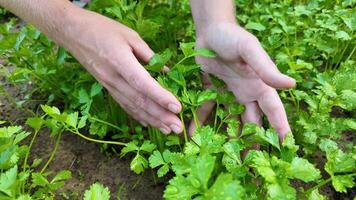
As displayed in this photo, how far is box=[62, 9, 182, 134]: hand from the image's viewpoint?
1155mm

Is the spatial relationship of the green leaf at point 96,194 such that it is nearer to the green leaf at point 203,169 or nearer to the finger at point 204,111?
the green leaf at point 203,169

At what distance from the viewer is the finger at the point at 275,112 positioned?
3.68 feet

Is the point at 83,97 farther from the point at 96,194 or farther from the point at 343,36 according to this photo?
the point at 343,36

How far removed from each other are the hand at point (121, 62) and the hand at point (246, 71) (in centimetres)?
18

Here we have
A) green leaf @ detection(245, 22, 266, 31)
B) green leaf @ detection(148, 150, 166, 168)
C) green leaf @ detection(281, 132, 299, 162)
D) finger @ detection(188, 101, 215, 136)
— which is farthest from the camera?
green leaf @ detection(245, 22, 266, 31)

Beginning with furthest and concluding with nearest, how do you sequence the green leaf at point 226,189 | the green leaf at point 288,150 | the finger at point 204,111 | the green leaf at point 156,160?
1. the finger at point 204,111
2. the green leaf at point 156,160
3. the green leaf at point 288,150
4. the green leaf at point 226,189

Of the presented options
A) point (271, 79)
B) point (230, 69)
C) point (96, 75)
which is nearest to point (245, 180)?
point (271, 79)

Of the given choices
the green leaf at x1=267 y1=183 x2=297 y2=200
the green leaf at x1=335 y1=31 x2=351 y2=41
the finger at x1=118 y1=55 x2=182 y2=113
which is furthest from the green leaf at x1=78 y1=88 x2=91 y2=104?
the green leaf at x1=335 y1=31 x2=351 y2=41

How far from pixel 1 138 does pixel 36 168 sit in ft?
0.90

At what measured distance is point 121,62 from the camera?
1170mm

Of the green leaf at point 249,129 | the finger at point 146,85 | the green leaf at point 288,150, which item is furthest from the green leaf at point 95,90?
the green leaf at point 288,150

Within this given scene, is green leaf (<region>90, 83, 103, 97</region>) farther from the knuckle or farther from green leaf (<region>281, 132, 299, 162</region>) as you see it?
green leaf (<region>281, 132, 299, 162</region>)

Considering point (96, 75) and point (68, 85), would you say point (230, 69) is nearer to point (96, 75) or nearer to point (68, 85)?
point (96, 75)

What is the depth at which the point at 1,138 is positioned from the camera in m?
1.13
